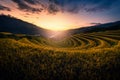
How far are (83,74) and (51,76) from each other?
2421 mm

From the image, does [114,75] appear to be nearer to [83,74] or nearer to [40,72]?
[83,74]

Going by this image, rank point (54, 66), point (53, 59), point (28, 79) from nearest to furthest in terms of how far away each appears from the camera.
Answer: point (28, 79) → point (54, 66) → point (53, 59)

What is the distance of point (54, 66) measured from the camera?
1289cm

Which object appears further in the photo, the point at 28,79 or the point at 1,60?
the point at 1,60

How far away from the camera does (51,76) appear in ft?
38.6

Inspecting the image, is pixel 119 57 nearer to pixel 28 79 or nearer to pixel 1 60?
pixel 28 79

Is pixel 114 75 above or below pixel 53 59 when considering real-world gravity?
below

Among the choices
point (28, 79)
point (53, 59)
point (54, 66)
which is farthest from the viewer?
point (53, 59)

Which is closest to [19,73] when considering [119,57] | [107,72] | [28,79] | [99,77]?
[28,79]

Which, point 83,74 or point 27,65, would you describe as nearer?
point 83,74

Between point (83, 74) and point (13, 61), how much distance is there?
20.1 ft

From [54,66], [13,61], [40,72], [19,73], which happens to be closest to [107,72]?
[54,66]

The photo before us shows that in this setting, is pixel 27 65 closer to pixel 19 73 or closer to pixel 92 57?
pixel 19 73

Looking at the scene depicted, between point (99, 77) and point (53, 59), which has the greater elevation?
point (53, 59)
